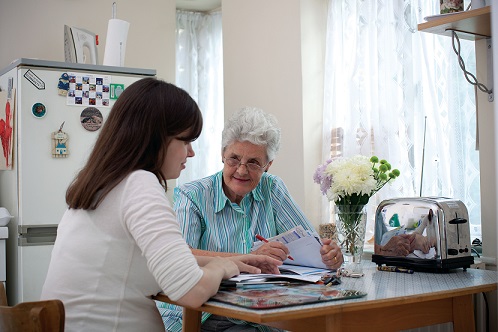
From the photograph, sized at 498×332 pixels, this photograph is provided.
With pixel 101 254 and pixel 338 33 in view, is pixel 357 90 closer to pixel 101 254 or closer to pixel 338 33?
pixel 338 33

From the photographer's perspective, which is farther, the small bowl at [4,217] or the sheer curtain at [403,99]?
the small bowl at [4,217]

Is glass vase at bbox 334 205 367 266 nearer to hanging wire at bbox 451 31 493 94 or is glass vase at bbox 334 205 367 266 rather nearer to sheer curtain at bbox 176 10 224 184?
hanging wire at bbox 451 31 493 94

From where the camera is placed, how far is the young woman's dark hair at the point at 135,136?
5.32ft

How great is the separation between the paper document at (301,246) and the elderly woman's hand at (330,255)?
2 cm

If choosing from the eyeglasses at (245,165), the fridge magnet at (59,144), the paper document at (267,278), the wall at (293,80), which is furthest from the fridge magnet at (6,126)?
the paper document at (267,278)

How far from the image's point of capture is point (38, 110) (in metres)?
3.38

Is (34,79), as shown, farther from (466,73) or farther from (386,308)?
Answer: (386,308)

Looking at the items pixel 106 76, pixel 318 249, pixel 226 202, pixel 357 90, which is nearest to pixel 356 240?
pixel 318 249

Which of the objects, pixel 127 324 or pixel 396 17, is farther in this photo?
pixel 396 17

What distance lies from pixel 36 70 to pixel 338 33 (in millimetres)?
1573

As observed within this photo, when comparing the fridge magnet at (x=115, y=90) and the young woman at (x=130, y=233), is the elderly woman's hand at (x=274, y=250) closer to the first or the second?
the young woman at (x=130, y=233)

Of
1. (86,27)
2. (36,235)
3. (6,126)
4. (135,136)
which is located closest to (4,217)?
(36,235)

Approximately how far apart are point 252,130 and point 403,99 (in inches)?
43.6

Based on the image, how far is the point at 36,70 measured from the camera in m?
3.39
